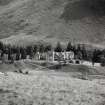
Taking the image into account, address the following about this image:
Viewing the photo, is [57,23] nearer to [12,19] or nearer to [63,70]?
[12,19]

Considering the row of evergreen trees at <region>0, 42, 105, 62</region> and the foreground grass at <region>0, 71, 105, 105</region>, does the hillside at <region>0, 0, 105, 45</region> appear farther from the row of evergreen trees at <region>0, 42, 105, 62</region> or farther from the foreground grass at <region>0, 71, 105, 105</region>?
the foreground grass at <region>0, 71, 105, 105</region>

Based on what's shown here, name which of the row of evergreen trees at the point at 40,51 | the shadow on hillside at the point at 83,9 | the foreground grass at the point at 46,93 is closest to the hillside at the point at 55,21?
the shadow on hillside at the point at 83,9

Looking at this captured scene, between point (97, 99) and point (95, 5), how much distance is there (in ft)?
146

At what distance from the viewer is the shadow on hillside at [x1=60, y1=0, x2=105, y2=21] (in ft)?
184

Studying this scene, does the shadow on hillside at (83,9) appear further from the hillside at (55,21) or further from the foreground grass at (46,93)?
the foreground grass at (46,93)

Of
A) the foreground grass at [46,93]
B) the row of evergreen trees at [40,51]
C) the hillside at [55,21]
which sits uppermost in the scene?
the hillside at [55,21]

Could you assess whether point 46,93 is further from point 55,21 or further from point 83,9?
point 83,9

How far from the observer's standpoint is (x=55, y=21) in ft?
178

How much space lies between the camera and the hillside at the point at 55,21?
49.5 meters

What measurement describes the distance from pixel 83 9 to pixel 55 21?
7030mm

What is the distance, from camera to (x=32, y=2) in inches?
2493

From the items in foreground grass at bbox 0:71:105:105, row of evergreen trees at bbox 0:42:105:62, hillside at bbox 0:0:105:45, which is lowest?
foreground grass at bbox 0:71:105:105

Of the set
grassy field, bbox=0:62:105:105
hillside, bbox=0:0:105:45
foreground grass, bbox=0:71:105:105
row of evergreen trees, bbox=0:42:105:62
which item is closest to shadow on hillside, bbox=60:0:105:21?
hillside, bbox=0:0:105:45

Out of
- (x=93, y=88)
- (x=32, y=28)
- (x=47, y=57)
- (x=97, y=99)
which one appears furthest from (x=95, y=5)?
(x=97, y=99)
